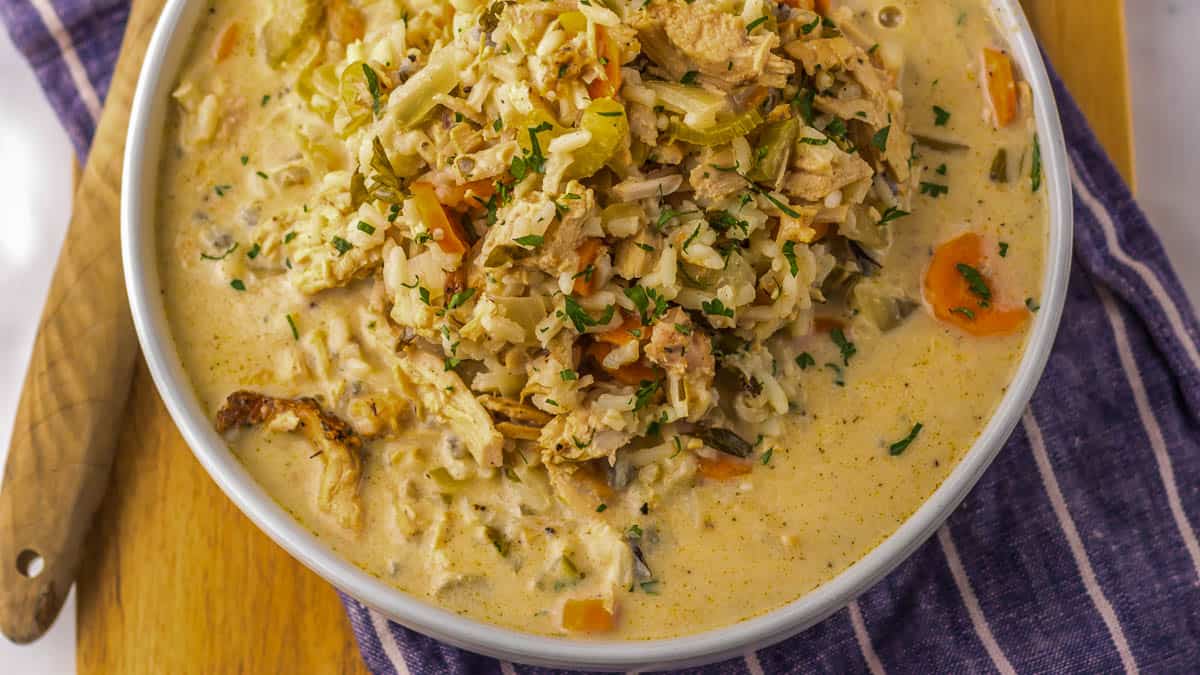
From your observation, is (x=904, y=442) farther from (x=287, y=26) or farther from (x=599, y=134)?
(x=287, y=26)

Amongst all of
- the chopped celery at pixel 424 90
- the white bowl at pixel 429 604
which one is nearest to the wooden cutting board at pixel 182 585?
the white bowl at pixel 429 604

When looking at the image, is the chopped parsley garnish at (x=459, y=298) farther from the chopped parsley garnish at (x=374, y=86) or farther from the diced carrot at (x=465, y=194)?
the chopped parsley garnish at (x=374, y=86)

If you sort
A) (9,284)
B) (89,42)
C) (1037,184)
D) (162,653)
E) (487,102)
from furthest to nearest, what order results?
1. (9,284)
2. (89,42)
3. (162,653)
4. (1037,184)
5. (487,102)

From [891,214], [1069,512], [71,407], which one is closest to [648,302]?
[891,214]

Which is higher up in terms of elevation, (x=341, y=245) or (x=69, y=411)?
(x=341, y=245)

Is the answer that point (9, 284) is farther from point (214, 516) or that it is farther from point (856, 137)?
point (856, 137)

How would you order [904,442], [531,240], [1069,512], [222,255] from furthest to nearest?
[1069,512], [222,255], [904,442], [531,240]

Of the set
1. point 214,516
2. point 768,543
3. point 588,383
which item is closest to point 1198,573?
point 768,543
